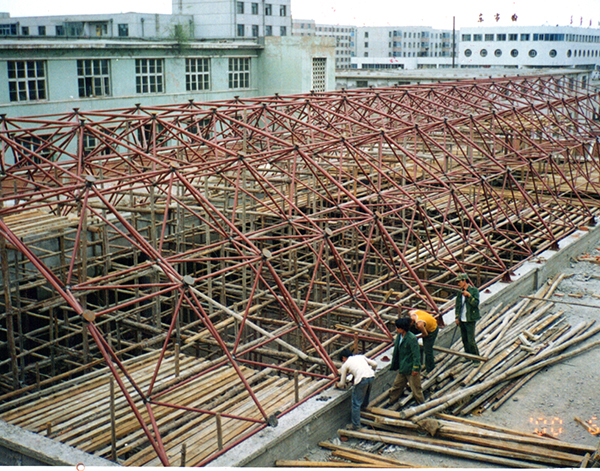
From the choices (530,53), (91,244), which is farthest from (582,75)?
(91,244)

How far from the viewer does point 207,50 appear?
135ft

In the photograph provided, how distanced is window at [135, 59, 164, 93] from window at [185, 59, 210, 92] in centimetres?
193

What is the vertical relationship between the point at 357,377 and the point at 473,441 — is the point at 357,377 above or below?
above

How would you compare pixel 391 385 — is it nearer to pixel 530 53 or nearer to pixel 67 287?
pixel 67 287

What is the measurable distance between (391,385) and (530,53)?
76540mm

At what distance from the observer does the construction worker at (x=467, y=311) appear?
561 inches

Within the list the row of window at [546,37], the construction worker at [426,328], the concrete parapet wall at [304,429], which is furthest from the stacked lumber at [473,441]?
the row of window at [546,37]

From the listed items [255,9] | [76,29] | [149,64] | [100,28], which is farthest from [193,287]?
[100,28]

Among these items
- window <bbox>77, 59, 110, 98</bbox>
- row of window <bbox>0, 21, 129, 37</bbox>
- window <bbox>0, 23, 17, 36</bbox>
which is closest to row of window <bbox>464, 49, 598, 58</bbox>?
row of window <bbox>0, 21, 129, 37</bbox>

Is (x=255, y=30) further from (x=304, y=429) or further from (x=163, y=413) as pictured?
(x=304, y=429)

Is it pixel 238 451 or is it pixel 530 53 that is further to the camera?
pixel 530 53

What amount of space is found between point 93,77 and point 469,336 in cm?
2633

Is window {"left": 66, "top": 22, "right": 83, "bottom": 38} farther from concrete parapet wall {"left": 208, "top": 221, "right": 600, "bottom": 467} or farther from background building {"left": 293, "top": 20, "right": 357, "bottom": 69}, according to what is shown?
background building {"left": 293, "top": 20, "right": 357, "bottom": 69}

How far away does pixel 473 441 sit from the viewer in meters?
11.6
